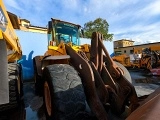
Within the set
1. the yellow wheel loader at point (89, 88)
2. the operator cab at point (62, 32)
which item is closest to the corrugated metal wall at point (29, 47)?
the operator cab at point (62, 32)

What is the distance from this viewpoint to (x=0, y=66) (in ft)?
6.35

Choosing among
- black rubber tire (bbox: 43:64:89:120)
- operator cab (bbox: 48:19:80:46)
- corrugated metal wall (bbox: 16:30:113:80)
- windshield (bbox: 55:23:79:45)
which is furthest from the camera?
corrugated metal wall (bbox: 16:30:113:80)

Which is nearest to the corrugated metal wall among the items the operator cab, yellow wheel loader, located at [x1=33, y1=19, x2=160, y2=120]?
the operator cab

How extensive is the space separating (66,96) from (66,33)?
4.28 meters

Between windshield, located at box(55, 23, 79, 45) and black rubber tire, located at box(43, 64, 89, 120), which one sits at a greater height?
windshield, located at box(55, 23, 79, 45)

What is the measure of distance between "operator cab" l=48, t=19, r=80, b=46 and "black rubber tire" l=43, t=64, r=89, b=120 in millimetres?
3251

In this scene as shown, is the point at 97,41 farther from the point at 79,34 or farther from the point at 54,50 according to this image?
the point at 79,34

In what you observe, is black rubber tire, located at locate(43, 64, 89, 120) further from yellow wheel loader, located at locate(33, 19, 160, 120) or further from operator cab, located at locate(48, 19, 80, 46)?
operator cab, located at locate(48, 19, 80, 46)

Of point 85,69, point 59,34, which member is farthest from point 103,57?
point 59,34

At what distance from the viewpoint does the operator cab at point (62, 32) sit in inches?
248

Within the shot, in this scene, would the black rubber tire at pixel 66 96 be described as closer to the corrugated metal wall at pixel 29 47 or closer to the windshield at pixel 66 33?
the windshield at pixel 66 33

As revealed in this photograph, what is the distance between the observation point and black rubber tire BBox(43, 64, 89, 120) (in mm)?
2648

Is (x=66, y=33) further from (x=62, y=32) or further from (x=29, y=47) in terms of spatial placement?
(x=29, y=47)

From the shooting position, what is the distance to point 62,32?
21.6 feet
